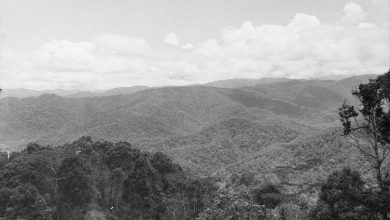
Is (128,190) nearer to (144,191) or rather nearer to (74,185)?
(144,191)

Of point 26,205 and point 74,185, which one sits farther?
point 74,185

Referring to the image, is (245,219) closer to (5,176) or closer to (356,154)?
(5,176)

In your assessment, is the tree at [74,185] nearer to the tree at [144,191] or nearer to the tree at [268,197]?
the tree at [144,191]

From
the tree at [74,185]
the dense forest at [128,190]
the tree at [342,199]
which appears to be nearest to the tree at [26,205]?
the dense forest at [128,190]

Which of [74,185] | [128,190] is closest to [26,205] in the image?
[74,185]

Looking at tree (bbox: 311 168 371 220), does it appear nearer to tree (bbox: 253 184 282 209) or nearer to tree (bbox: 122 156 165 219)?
tree (bbox: 253 184 282 209)

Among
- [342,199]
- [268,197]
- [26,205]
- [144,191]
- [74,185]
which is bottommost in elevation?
[144,191]

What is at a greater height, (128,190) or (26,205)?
(26,205)

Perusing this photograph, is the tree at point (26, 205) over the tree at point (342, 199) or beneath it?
beneath

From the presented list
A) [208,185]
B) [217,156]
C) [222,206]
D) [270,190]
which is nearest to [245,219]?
[222,206]

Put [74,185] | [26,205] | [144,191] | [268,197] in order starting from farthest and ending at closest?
[144,191] → [74,185] → [268,197] → [26,205]

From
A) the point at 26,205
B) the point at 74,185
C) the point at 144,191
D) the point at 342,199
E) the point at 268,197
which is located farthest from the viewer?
the point at 144,191
